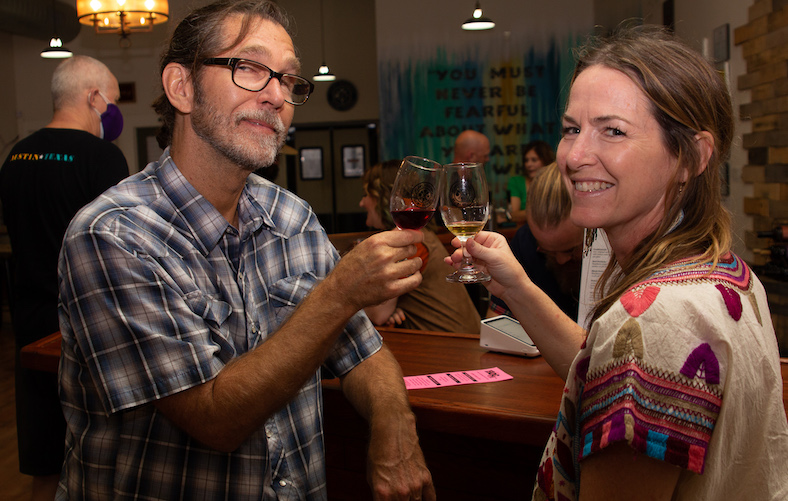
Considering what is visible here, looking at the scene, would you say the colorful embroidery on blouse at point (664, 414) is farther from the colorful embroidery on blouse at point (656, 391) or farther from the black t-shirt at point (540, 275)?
the black t-shirt at point (540, 275)

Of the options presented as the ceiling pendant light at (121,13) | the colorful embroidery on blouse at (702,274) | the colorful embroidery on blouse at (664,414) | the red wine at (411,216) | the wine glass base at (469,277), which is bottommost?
the colorful embroidery on blouse at (664,414)

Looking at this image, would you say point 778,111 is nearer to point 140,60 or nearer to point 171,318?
point 171,318

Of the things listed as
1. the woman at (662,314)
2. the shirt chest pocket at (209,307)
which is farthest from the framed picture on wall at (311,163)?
the woman at (662,314)

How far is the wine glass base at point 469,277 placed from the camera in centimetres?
150

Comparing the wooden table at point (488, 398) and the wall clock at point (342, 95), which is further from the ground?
the wall clock at point (342, 95)

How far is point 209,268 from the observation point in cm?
142

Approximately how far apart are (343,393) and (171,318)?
1.90ft

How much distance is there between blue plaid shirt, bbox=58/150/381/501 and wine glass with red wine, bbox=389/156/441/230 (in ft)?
1.08

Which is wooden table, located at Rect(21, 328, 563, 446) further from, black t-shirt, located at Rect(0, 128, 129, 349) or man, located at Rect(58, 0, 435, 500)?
black t-shirt, located at Rect(0, 128, 129, 349)

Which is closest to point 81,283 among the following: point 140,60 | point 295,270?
point 295,270

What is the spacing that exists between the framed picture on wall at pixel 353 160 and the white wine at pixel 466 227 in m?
9.63

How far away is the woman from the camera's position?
0.89 m

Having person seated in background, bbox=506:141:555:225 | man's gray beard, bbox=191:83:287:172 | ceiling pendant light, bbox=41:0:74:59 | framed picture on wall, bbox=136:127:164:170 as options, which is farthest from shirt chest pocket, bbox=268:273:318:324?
framed picture on wall, bbox=136:127:164:170

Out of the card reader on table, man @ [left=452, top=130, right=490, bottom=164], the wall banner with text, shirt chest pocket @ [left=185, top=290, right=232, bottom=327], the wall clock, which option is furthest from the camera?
the wall clock
